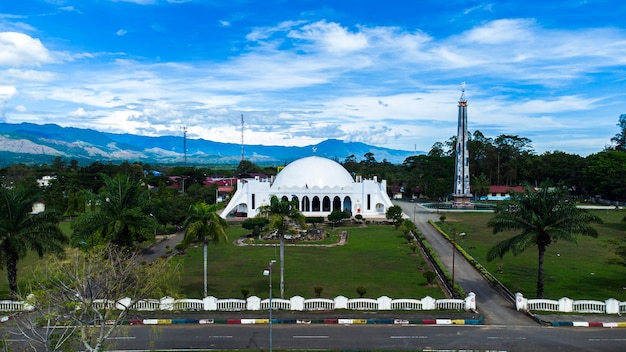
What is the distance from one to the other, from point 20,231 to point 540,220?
27364 mm

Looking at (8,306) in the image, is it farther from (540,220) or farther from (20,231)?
(540,220)

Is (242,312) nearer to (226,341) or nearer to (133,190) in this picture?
(226,341)

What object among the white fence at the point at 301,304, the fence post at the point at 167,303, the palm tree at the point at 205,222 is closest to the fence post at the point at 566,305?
the white fence at the point at 301,304

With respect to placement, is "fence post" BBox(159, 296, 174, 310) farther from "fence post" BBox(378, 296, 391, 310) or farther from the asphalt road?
"fence post" BBox(378, 296, 391, 310)

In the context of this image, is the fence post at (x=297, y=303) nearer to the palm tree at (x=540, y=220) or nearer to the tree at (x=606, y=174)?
the palm tree at (x=540, y=220)

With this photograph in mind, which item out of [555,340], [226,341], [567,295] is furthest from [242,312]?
[567,295]

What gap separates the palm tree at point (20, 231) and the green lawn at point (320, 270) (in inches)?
306

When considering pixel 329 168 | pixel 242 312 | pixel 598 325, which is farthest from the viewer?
pixel 329 168

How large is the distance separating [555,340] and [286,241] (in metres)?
29.6

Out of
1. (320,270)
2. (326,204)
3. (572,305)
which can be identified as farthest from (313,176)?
(572,305)

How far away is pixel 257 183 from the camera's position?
7144 cm

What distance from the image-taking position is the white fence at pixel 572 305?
24619mm

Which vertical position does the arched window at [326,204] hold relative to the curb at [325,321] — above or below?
above

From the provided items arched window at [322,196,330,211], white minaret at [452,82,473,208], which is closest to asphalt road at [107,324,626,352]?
arched window at [322,196,330,211]
